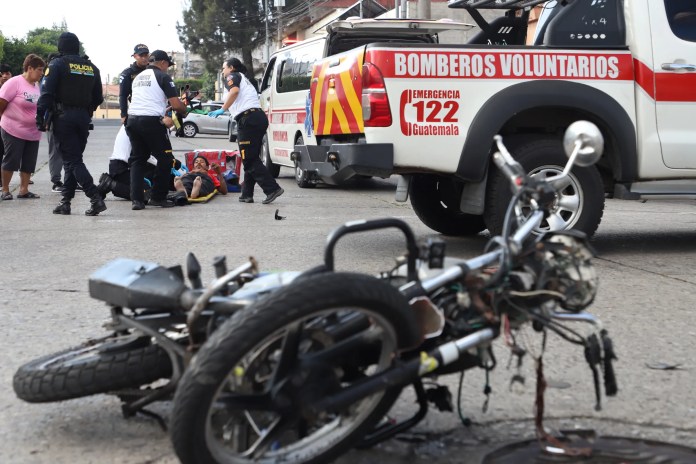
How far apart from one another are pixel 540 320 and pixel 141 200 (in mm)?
8424

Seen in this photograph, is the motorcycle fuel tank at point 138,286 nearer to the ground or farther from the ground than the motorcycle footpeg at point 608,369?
farther from the ground

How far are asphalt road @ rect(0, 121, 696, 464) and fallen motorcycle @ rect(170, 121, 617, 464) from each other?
0.26 m

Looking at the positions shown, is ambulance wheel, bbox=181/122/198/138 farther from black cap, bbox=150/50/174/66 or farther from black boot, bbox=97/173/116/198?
black cap, bbox=150/50/174/66

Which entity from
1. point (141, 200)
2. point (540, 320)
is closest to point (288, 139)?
point (141, 200)

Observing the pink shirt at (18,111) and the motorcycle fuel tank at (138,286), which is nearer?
the motorcycle fuel tank at (138,286)

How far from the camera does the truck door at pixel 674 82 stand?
6.80 metres

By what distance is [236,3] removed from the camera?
72.2 m

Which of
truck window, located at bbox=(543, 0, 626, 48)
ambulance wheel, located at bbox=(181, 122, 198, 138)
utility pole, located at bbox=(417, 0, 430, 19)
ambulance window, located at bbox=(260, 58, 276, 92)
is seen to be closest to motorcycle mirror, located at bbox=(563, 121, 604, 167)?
truck window, located at bbox=(543, 0, 626, 48)

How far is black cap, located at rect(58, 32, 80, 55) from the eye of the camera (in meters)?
10.1

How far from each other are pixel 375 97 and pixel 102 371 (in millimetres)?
3889

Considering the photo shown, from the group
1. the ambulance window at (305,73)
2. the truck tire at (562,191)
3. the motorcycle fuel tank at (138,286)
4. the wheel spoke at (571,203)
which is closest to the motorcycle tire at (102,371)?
the motorcycle fuel tank at (138,286)

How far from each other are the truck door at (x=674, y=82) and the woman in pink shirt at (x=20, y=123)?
779 centimetres

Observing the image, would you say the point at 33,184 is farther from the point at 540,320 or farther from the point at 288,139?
the point at 540,320

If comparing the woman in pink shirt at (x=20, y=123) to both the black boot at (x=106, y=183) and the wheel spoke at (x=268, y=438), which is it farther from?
the wheel spoke at (x=268, y=438)
